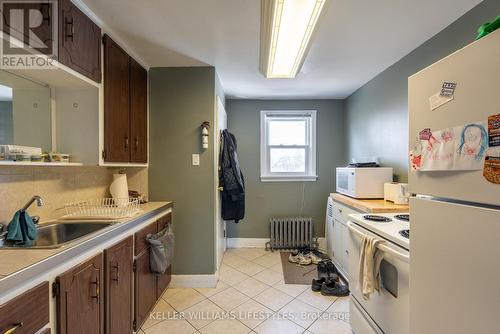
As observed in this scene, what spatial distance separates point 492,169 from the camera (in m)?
0.65

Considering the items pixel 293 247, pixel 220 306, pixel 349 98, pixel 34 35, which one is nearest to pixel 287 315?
pixel 220 306

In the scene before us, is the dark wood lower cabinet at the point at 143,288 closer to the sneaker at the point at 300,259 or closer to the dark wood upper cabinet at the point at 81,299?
the dark wood upper cabinet at the point at 81,299

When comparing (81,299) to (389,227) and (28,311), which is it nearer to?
(28,311)

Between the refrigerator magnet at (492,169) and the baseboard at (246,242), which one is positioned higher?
the refrigerator magnet at (492,169)

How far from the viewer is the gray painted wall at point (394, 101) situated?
5.16 ft

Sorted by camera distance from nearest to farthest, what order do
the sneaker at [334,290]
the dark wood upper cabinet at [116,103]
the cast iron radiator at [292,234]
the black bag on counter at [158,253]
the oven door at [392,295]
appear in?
the oven door at [392,295] < the dark wood upper cabinet at [116,103] < the black bag on counter at [158,253] < the sneaker at [334,290] < the cast iron radiator at [292,234]

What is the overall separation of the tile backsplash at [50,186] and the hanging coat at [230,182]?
1193 millimetres

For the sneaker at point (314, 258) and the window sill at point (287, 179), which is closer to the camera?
the sneaker at point (314, 258)

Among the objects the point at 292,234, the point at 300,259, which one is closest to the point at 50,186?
the point at 300,259

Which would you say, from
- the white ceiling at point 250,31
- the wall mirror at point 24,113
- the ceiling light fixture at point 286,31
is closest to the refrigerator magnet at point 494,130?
the ceiling light fixture at point 286,31

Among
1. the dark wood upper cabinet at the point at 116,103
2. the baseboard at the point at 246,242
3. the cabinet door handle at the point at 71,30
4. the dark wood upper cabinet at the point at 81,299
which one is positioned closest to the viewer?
the dark wood upper cabinet at the point at 81,299

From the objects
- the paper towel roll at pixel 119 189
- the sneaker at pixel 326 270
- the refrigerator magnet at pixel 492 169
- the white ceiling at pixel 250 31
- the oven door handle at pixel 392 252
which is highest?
the white ceiling at pixel 250 31

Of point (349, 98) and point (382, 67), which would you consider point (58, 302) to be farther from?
point (349, 98)

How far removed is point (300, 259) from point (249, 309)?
1.17 metres
